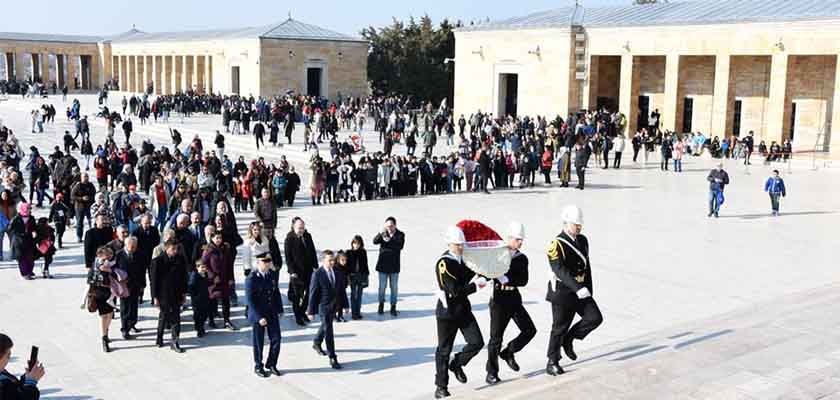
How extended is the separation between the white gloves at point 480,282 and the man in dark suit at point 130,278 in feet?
14.1

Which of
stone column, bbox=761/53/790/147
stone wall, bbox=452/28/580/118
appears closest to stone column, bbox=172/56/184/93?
stone wall, bbox=452/28/580/118

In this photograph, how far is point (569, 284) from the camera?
707 centimetres

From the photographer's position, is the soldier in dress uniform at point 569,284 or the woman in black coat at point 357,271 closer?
the soldier in dress uniform at point 569,284

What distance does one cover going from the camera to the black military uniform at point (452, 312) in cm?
680

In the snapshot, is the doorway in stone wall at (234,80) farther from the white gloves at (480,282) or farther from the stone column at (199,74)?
the white gloves at (480,282)

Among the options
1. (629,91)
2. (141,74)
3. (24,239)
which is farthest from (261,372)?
(141,74)

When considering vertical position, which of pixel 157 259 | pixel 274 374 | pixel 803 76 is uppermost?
pixel 803 76

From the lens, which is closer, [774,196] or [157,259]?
[157,259]

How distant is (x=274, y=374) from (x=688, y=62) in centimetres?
2905

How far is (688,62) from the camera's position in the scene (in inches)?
1318

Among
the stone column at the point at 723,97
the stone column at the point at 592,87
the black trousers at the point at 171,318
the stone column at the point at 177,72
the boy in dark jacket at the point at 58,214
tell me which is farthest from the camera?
the stone column at the point at 177,72

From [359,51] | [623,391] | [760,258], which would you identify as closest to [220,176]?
[760,258]

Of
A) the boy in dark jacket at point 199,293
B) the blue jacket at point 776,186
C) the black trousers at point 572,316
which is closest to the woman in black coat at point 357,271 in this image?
the boy in dark jacket at point 199,293

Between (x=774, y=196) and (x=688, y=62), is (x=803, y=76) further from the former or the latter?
(x=774, y=196)
